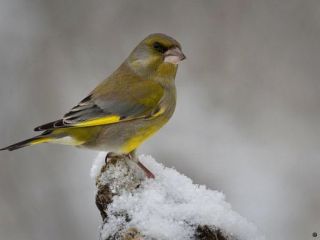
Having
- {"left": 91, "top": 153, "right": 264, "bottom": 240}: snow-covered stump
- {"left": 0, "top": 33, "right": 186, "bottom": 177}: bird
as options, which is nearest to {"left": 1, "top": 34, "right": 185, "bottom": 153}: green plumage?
{"left": 0, "top": 33, "right": 186, "bottom": 177}: bird

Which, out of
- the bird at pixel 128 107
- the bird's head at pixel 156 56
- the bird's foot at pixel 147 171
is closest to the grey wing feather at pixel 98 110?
the bird at pixel 128 107

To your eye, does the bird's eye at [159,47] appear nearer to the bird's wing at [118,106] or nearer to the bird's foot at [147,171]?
the bird's wing at [118,106]

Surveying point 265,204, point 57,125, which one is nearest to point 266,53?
point 265,204

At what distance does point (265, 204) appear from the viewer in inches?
218

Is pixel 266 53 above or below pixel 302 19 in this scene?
below

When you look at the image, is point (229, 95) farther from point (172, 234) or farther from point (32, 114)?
point (172, 234)

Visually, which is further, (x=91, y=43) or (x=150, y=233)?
(x=91, y=43)

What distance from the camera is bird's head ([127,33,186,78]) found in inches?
133

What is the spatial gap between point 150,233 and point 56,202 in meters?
3.58

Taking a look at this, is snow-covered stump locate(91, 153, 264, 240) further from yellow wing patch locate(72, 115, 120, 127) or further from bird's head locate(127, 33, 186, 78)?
bird's head locate(127, 33, 186, 78)

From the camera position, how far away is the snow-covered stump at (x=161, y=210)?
2182 mm

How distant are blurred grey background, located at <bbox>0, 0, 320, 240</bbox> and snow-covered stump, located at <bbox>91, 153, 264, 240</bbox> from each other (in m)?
2.97

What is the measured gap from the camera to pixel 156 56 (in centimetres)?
348

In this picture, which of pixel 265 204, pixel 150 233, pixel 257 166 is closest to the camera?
pixel 150 233
